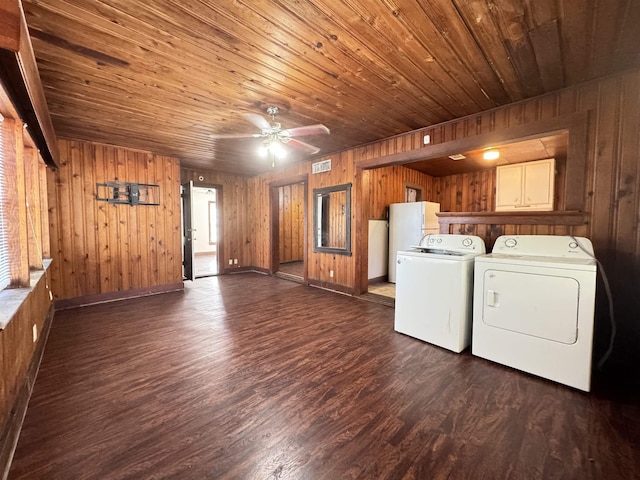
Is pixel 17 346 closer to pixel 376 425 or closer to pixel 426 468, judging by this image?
pixel 376 425

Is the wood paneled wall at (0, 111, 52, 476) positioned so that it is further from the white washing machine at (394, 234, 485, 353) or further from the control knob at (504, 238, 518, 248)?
the control knob at (504, 238, 518, 248)

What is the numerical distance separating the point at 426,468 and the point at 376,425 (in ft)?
1.09

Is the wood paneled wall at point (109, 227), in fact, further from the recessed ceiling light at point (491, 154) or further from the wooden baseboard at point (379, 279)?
the recessed ceiling light at point (491, 154)

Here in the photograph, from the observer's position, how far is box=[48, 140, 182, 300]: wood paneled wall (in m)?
3.91

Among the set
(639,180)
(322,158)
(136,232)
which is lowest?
(136,232)

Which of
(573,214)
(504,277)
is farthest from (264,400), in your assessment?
(573,214)

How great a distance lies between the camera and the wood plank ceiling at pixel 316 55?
5.31 feet

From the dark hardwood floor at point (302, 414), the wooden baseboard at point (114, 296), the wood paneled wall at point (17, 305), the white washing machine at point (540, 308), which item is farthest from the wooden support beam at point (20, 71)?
the white washing machine at point (540, 308)

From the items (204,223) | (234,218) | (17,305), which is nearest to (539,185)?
(234,218)

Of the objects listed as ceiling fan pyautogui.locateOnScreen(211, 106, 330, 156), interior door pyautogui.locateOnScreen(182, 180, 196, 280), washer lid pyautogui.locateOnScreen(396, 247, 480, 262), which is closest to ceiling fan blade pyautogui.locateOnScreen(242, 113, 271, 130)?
ceiling fan pyautogui.locateOnScreen(211, 106, 330, 156)

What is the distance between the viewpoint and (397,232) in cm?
527

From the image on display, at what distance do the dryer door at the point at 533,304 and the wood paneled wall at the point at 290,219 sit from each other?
6402 millimetres

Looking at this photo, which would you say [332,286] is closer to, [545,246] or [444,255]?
[444,255]

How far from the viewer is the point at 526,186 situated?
4965 mm
